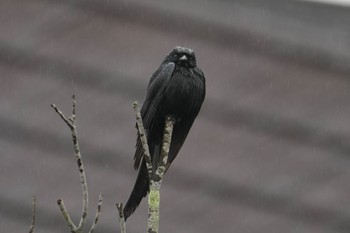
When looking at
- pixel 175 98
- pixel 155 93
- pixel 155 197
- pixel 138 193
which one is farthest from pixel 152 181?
pixel 155 93

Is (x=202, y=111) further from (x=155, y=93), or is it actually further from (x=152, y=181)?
(x=152, y=181)

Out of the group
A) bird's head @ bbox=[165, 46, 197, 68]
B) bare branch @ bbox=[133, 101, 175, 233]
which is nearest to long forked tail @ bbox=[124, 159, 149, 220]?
bird's head @ bbox=[165, 46, 197, 68]

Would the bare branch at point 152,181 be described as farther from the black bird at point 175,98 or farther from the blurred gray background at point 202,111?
the blurred gray background at point 202,111

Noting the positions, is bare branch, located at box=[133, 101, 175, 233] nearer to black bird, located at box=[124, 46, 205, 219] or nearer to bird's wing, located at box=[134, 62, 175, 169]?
black bird, located at box=[124, 46, 205, 219]

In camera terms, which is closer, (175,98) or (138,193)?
(138,193)

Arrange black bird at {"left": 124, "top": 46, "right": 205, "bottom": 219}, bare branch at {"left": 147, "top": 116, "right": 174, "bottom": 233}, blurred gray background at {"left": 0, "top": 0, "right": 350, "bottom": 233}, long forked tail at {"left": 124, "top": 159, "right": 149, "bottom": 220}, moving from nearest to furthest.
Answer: bare branch at {"left": 147, "top": 116, "right": 174, "bottom": 233}
long forked tail at {"left": 124, "top": 159, "right": 149, "bottom": 220}
black bird at {"left": 124, "top": 46, "right": 205, "bottom": 219}
blurred gray background at {"left": 0, "top": 0, "right": 350, "bottom": 233}

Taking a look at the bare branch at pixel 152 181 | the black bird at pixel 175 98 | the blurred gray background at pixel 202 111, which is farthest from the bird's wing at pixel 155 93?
the blurred gray background at pixel 202 111

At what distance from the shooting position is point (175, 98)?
11.0 m

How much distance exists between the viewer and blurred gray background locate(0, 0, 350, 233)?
18469 millimetres

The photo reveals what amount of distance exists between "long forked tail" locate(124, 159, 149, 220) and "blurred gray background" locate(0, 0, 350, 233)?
782 cm

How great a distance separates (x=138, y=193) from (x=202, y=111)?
873 centimetres

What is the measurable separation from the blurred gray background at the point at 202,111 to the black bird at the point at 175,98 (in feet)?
22.7

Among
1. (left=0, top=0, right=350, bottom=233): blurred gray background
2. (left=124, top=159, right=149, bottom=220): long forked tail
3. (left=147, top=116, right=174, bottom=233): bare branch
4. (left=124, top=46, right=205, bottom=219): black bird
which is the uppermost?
(left=0, top=0, right=350, bottom=233): blurred gray background

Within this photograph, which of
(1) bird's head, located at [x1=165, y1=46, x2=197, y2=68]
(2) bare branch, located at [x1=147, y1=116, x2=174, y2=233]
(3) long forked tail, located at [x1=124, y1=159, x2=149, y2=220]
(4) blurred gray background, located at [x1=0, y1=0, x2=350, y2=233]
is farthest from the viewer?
(4) blurred gray background, located at [x1=0, y1=0, x2=350, y2=233]
